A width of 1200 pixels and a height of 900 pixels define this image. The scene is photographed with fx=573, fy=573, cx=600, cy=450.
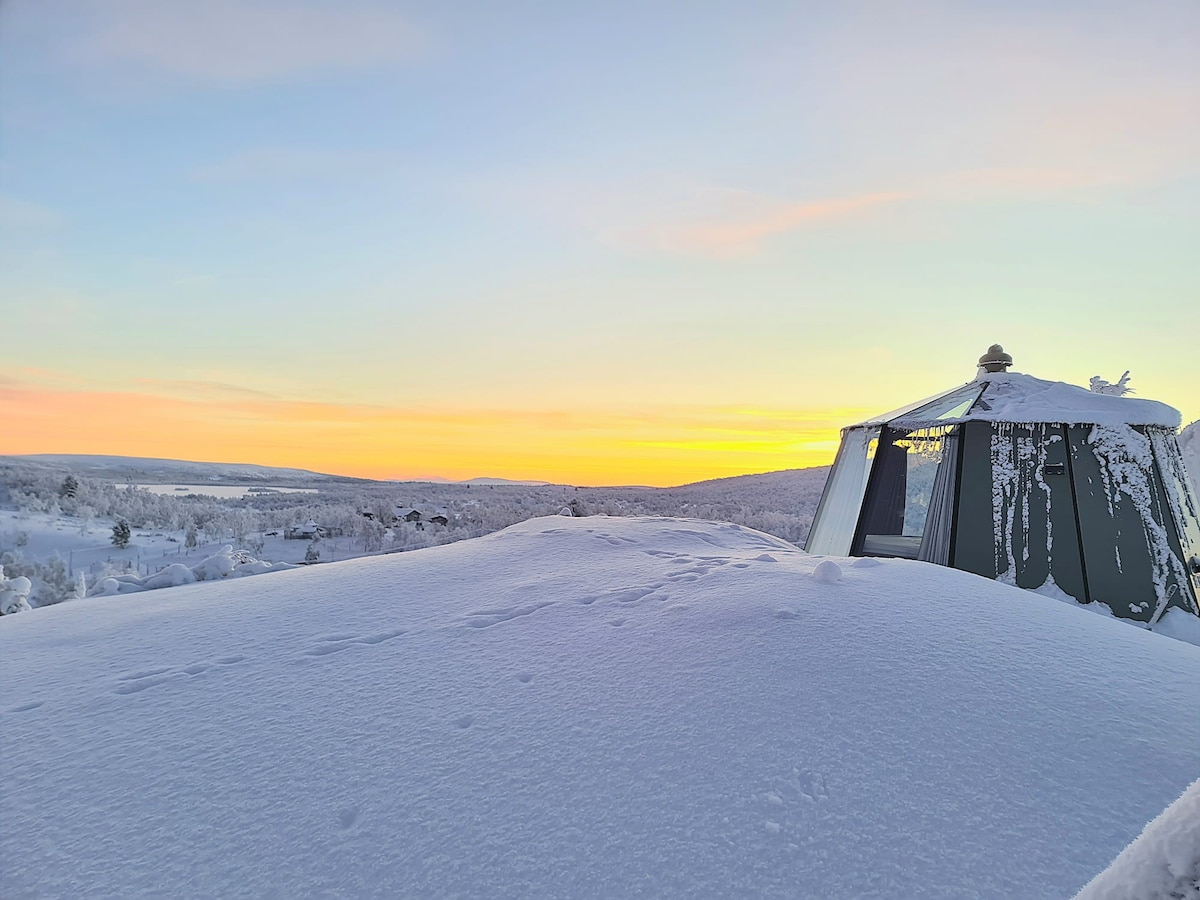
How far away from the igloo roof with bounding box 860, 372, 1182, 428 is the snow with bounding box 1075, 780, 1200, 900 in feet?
27.8

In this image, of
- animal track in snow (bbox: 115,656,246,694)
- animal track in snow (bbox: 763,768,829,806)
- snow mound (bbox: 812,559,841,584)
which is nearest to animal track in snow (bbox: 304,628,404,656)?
animal track in snow (bbox: 115,656,246,694)

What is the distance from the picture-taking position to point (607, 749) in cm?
213

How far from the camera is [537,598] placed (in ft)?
12.9

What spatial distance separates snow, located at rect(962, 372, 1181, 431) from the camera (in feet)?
24.4

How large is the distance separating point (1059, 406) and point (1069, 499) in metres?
1.31

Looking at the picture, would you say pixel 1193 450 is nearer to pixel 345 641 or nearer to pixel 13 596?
pixel 345 641

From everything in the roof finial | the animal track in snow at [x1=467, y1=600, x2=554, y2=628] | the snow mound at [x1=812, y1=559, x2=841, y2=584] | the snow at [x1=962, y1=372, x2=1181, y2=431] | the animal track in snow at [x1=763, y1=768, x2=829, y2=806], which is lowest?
the animal track in snow at [x1=763, y1=768, x2=829, y2=806]

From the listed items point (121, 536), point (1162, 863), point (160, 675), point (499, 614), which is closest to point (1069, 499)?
point (499, 614)

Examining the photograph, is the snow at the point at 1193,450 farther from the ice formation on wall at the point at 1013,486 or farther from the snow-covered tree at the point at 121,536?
the snow-covered tree at the point at 121,536

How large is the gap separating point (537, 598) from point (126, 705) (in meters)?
2.19

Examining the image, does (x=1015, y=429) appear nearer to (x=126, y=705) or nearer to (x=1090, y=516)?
(x=1090, y=516)

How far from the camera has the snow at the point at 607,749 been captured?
169 centimetres

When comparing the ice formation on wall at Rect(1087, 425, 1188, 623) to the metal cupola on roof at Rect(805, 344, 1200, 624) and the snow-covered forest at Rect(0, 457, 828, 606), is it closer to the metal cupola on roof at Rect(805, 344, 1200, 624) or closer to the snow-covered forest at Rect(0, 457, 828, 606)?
the metal cupola on roof at Rect(805, 344, 1200, 624)

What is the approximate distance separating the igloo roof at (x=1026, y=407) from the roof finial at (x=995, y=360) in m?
0.28
